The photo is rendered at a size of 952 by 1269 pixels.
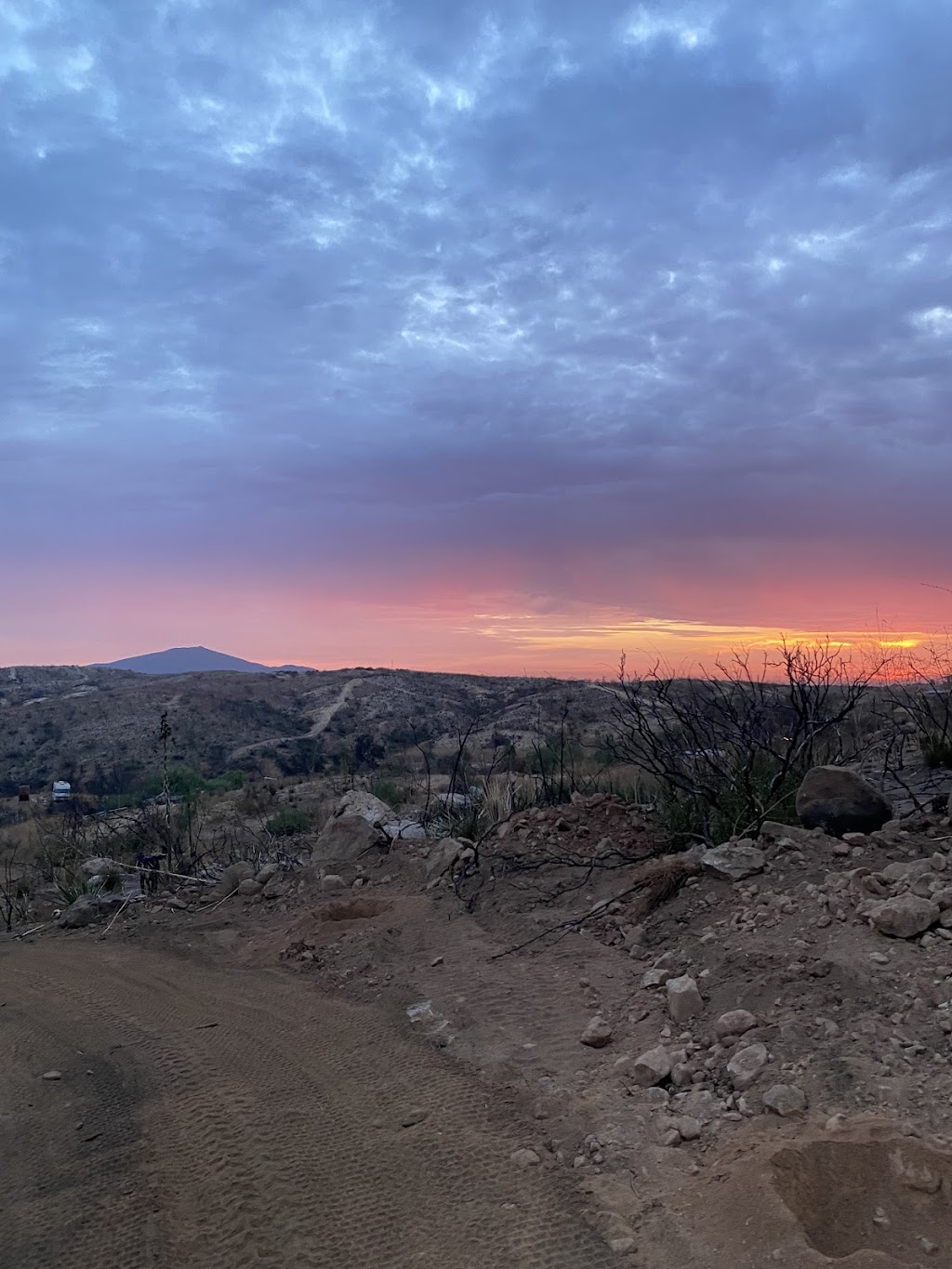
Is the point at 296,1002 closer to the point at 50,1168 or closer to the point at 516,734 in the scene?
the point at 50,1168

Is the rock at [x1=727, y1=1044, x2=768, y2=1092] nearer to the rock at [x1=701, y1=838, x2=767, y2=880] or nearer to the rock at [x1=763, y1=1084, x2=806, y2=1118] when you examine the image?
the rock at [x1=763, y1=1084, x2=806, y2=1118]

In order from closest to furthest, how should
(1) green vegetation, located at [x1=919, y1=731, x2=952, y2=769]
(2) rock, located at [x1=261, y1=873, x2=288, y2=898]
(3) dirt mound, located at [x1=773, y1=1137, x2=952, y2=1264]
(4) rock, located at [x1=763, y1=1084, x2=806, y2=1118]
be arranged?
1. (3) dirt mound, located at [x1=773, y1=1137, x2=952, y2=1264]
2. (4) rock, located at [x1=763, y1=1084, x2=806, y2=1118]
3. (1) green vegetation, located at [x1=919, y1=731, x2=952, y2=769]
4. (2) rock, located at [x1=261, y1=873, x2=288, y2=898]

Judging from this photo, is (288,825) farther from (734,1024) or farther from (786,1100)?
(786,1100)

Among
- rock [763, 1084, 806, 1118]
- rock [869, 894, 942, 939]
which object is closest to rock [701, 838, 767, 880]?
rock [869, 894, 942, 939]

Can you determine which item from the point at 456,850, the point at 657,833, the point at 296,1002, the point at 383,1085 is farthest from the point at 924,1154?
the point at 456,850

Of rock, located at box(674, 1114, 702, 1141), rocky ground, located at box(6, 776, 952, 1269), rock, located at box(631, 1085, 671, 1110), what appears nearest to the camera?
rocky ground, located at box(6, 776, 952, 1269)

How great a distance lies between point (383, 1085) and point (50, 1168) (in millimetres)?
1779

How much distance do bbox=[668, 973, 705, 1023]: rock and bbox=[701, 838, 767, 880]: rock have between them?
158 cm

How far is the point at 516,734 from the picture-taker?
35.3 meters

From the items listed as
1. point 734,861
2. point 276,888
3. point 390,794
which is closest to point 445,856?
point 276,888

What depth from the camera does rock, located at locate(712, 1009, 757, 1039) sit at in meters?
5.01

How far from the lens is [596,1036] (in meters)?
5.52

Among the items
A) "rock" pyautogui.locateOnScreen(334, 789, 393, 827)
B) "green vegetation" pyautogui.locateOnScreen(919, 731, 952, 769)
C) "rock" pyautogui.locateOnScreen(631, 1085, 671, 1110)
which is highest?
"green vegetation" pyautogui.locateOnScreen(919, 731, 952, 769)

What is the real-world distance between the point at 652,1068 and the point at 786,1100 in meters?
0.84
